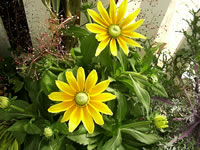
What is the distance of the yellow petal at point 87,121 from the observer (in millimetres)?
471

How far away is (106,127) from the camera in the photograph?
62 cm

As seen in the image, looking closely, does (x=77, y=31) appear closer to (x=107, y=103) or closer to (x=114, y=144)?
(x=107, y=103)

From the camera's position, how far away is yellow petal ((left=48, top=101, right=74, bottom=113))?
1.54ft

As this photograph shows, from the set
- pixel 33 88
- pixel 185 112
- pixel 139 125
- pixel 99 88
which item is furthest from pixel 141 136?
pixel 33 88

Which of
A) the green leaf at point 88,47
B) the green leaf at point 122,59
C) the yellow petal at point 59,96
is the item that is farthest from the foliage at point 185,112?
the yellow petal at point 59,96

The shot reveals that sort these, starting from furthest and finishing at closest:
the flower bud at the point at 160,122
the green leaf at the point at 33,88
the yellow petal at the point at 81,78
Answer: the green leaf at the point at 33,88 < the flower bud at the point at 160,122 < the yellow petal at the point at 81,78

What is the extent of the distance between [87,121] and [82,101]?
0.05 meters

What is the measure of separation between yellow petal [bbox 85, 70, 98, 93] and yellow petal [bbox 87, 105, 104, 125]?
40 millimetres

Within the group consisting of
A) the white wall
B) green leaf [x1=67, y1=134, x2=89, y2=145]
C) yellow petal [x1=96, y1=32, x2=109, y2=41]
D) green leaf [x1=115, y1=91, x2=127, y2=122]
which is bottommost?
green leaf [x1=67, y1=134, x2=89, y2=145]

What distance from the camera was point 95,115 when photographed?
473 millimetres

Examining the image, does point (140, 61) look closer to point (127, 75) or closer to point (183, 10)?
point (127, 75)

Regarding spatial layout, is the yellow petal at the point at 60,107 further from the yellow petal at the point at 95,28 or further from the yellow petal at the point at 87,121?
the yellow petal at the point at 95,28

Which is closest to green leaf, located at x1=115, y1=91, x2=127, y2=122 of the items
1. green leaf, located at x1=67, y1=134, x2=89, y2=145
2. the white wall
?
green leaf, located at x1=67, y1=134, x2=89, y2=145

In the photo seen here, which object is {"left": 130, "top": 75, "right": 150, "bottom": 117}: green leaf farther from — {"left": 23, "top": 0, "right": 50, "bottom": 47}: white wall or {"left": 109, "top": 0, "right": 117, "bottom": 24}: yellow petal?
{"left": 23, "top": 0, "right": 50, "bottom": 47}: white wall
